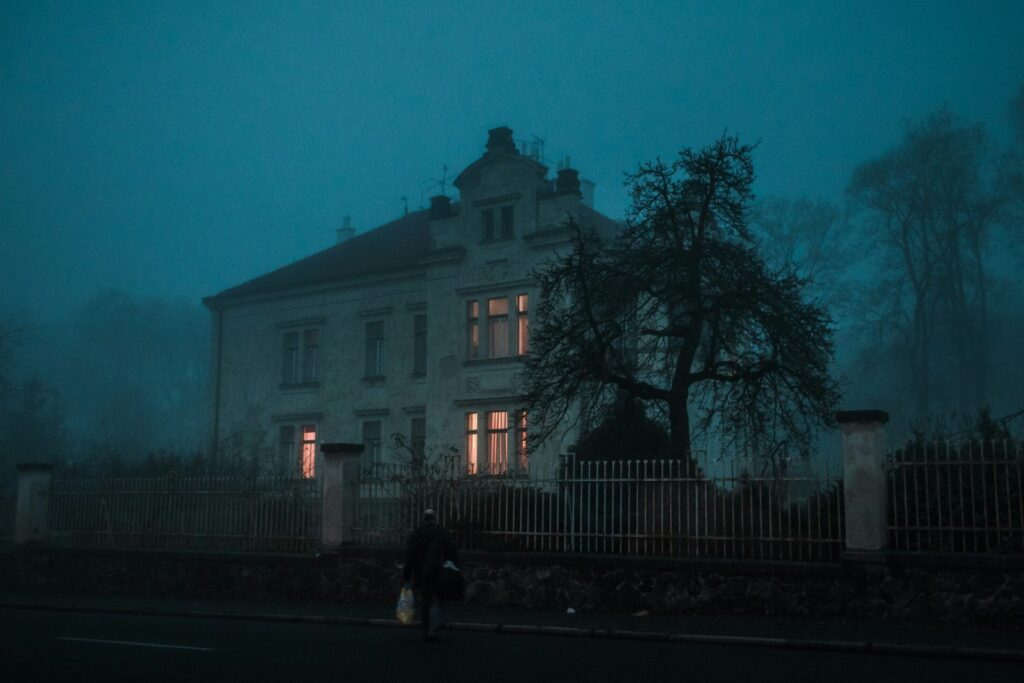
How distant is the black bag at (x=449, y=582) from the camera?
14219mm

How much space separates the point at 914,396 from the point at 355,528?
91.4 ft

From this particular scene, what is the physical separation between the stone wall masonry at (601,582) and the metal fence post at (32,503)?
16.0 inches

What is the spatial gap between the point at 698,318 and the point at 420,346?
68.1 feet

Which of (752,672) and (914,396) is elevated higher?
(914,396)

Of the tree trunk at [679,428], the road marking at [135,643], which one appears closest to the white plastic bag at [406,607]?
the road marking at [135,643]

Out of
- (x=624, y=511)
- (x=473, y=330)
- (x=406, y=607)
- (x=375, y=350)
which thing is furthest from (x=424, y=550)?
(x=375, y=350)

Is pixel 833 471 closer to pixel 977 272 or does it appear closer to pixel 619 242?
pixel 619 242

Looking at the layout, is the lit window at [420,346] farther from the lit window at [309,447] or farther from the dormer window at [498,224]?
the lit window at [309,447]

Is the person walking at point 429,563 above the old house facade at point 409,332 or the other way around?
the other way around

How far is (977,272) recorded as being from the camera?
4144 centimetres

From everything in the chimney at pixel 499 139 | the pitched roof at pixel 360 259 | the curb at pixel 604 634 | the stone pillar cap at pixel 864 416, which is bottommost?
the curb at pixel 604 634

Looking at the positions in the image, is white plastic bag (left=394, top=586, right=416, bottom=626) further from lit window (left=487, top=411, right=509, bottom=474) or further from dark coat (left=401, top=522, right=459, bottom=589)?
lit window (left=487, top=411, right=509, bottom=474)

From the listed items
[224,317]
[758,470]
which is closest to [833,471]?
[758,470]

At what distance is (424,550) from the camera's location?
14633 mm
